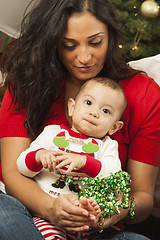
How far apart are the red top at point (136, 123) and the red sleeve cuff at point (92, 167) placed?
34 cm

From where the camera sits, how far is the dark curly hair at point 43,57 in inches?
56.3

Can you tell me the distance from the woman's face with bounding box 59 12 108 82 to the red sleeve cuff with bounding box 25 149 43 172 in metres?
0.42

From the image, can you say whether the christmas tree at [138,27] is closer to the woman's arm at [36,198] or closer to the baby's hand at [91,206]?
the woman's arm at [36,198]

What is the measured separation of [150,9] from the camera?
7.50ft

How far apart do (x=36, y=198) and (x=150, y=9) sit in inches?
59.7

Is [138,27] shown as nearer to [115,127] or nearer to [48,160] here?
[115,127]

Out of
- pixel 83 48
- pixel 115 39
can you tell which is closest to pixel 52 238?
pixel 83 48

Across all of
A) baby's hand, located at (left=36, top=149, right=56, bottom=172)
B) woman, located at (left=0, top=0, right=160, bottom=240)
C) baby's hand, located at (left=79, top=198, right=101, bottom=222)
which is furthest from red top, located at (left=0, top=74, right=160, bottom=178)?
baby's hand, located at (left=79, top=198, right=101, bottom=222)

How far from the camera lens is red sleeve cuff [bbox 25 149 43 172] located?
126 cm

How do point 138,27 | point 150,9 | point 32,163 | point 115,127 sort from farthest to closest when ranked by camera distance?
point 138,27, point 150,9, point 115,127, point 32,163

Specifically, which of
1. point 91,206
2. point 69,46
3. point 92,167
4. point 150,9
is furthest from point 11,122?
point 150,9

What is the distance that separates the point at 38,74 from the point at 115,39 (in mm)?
367

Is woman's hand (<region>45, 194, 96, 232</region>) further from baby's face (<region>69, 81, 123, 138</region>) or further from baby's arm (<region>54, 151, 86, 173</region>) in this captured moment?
baby's face (<region>69, 81, 123, 138</region>)

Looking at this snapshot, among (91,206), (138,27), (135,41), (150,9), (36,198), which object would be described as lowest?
(36,198)
